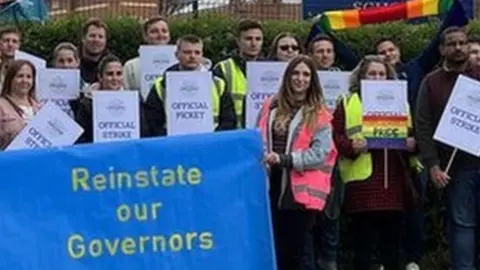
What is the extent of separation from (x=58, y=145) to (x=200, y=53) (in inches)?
61.1

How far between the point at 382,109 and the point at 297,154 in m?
1.15

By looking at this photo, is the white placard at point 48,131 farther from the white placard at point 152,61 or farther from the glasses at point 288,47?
the glasses at point 288,47

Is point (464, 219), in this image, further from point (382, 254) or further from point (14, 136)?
point (14, 136)

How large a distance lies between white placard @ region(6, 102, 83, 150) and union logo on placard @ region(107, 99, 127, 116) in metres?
0.49

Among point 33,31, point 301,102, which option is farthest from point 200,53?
point 33,31

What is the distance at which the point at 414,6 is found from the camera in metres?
13.2

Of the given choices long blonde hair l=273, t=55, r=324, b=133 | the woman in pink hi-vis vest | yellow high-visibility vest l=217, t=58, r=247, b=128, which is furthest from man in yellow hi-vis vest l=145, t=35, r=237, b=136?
long blonde hair l=273, t=55, r=324, b=133

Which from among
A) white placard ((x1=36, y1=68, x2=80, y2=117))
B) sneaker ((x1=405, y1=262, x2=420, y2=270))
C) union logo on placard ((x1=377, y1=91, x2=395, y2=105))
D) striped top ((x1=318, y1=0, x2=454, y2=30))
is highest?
striped top ((x1=318, y1=0, x2=454, y2=30))

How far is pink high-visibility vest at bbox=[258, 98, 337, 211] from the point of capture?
10188 mm

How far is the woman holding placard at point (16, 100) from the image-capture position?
10.3 m

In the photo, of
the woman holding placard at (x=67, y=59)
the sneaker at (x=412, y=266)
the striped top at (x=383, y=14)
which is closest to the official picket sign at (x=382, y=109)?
the sneaker at (x=412, y=266)

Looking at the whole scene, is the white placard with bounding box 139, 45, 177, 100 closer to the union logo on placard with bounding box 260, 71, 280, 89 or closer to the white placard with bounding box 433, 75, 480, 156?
the union logo on placard with bounding box 260, 71, 280, 89

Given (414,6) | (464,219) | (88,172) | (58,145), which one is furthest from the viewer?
(414,6)

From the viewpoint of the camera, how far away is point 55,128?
397 inches
